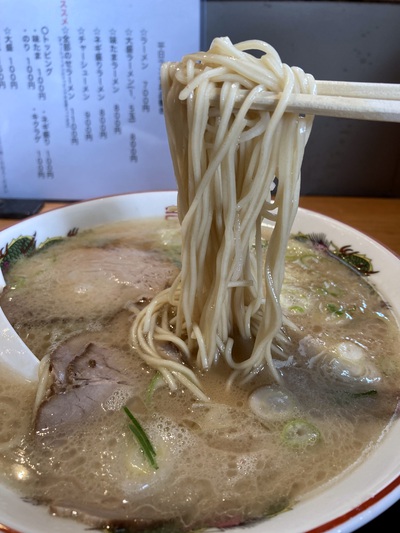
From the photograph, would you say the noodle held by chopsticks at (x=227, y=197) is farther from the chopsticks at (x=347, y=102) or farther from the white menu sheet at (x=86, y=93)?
the white menu sheet at (x=86, y=93)

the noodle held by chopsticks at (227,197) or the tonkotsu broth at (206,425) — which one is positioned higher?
the noodle held by chopsticks at (227,197)

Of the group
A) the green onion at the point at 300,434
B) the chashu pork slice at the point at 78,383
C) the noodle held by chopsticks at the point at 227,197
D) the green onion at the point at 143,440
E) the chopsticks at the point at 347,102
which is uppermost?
the chopsticks at the point at 347,102

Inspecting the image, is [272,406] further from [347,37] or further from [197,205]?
[347,37]

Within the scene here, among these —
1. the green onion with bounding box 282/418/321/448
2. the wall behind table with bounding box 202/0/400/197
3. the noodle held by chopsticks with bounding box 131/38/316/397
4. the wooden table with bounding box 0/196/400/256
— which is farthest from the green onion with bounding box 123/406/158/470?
the wall behind table with bounding box 202/0/400/197

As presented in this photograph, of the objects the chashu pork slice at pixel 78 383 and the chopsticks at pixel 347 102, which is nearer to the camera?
the chopsticks at pixel 347 102

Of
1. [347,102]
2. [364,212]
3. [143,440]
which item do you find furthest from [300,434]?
[364,212]

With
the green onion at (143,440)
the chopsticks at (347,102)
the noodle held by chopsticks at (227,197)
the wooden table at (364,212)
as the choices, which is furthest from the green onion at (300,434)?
the wooden table at (364,212)

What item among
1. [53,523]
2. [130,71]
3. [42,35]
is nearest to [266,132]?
[53,523]
